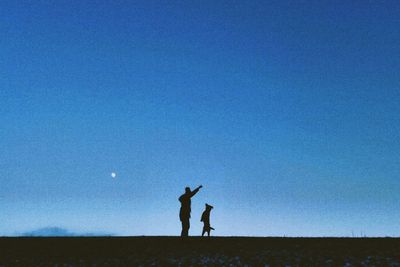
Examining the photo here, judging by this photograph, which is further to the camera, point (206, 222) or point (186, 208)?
point (206, 222)

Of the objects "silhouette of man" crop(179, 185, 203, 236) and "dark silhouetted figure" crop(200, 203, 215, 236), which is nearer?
"silhouette of man" crop(179, 185, 203, 236)

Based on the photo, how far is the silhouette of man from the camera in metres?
29.0
